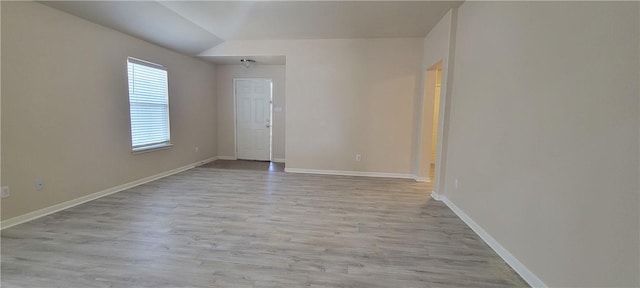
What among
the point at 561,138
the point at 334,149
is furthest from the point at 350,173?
the point at 561,138

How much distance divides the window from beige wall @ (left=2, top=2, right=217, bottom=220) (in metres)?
0.13

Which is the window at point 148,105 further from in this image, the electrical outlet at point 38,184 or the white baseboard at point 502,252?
the white baseboard at point 502,252

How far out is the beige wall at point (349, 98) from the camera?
16.1 ft

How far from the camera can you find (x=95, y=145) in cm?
356

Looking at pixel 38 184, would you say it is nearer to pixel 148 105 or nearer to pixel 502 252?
pixel 148 105

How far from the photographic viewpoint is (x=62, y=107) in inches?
123

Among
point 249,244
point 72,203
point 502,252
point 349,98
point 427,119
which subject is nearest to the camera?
point 502,252

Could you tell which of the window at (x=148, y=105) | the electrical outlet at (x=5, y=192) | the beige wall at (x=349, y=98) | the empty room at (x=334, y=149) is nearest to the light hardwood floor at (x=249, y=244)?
the empty room at (x=334, y=149)

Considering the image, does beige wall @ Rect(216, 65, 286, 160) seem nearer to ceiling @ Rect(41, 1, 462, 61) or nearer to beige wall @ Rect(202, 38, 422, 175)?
beige wall @ Rect(202, 38, 422, 175)

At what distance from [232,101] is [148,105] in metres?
2.29

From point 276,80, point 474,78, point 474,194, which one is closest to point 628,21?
point 474,78

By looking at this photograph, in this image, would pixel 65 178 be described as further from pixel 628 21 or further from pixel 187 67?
pixel 628 21

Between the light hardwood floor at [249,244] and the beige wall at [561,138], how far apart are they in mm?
460

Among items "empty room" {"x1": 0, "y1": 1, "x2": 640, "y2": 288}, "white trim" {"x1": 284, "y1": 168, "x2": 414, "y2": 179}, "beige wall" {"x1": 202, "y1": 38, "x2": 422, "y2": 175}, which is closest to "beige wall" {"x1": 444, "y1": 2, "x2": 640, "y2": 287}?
"empty room" {"x1": 0, "y1": 1, "x2": 640, "y2": 288}
